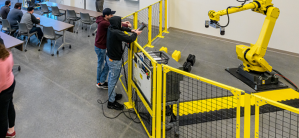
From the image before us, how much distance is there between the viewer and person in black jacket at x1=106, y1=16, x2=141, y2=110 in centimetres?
325

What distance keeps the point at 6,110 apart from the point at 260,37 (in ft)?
14.7

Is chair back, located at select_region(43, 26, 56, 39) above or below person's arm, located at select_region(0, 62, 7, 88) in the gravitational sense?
above

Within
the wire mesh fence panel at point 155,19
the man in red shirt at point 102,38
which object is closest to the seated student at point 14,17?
the man in red shirt at point 102,38

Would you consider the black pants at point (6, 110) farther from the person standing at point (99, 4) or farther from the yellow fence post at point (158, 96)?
the person standing at point (99, 4)

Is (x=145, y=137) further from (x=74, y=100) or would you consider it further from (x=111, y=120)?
(x=74, y=100)

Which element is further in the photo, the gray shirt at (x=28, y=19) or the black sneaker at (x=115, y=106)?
the gray shirt at (x=28, y=19)

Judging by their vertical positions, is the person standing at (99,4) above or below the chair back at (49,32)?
above

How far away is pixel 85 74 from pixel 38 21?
2.52 metres

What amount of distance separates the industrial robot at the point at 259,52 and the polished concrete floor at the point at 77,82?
10.9 inches

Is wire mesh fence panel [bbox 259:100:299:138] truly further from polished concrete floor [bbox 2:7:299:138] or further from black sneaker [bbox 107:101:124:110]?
black sneaker [bbox 107:101:124:110]

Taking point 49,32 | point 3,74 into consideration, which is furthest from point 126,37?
point 49,32

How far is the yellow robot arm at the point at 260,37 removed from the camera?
4.24m

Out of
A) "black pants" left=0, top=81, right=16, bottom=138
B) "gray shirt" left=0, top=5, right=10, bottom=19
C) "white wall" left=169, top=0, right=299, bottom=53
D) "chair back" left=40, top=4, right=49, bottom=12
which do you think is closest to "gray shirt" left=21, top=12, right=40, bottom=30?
"gray shirt" left=0, top=5, right=10, bottom=19

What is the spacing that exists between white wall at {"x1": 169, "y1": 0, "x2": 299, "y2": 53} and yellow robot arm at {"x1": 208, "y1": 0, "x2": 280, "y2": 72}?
6.81 ft
